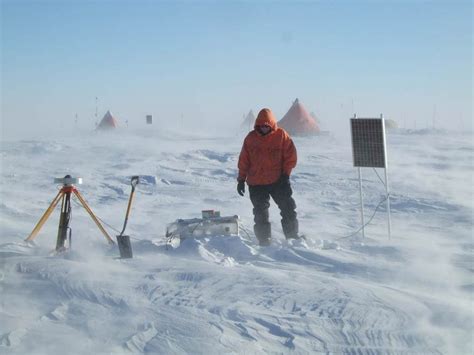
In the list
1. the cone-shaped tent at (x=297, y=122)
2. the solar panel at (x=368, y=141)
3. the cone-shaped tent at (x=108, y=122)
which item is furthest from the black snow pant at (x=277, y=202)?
the cone-shaped tent at (x=108, y=122)

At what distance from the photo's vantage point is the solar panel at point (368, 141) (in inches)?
197

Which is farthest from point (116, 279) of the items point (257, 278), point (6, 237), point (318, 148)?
point (318, 148)

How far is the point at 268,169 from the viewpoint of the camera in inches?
184

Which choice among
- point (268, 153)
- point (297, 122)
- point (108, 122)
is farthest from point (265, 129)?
point (108, 122)

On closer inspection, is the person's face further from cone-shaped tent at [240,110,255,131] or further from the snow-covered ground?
cone-shaped tent at [240,110,255,131]

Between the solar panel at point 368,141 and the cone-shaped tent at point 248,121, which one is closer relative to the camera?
the solar panel at point 368,141

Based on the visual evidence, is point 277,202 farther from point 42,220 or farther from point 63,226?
point 42,220

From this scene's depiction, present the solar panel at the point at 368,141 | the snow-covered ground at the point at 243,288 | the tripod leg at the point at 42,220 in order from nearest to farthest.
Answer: the snow-covered ground at the point at 243,288 → the tripod leg at the point at 42,220 → the solar panel at the point at 368,141

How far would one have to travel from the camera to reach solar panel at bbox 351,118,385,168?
16.4ft

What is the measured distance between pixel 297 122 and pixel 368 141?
16392 mm

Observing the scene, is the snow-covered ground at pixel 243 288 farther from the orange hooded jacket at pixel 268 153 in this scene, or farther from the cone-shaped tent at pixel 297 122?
the cone-shaped tent at pixel 297 122

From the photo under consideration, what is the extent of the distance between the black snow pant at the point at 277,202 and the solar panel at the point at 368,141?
894 millimetres

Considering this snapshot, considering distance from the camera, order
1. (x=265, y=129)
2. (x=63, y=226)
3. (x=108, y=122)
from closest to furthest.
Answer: (x=63, y=226) → (x=265, y=129) → (x=108, y=122)

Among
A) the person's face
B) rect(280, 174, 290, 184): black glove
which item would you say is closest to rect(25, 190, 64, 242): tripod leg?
the person's face
